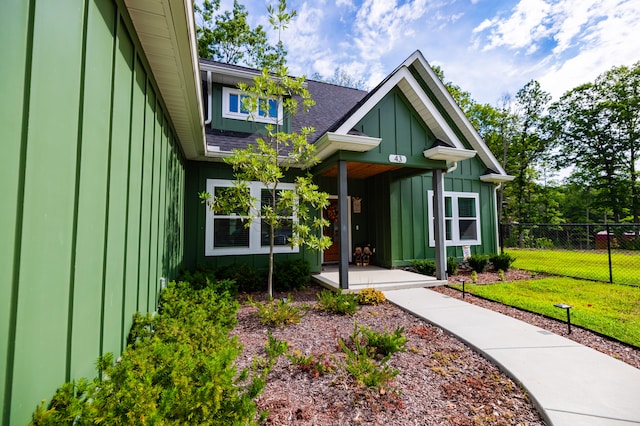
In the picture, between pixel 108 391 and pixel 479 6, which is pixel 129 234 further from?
pixel 479 6

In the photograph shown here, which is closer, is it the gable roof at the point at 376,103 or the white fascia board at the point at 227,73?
the gable roof at the point at 376,103

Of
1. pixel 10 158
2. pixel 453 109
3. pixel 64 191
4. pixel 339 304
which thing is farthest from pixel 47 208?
pixel 453 109

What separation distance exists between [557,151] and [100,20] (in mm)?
32200

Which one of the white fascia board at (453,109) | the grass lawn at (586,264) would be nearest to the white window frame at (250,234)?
the white fascia board at (453,109)

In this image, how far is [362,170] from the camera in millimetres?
8469

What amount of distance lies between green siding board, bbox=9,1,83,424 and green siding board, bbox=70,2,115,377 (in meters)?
0.11

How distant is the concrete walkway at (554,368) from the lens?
2336 mm

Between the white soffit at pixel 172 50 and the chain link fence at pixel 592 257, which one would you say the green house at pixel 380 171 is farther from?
the chain link fence at pixel 592 257

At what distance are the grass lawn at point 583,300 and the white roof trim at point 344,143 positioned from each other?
4.14 m

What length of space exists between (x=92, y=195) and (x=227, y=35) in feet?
64.9

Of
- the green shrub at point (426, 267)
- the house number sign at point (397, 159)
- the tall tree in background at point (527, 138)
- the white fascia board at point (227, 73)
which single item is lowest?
the green shrub at point (426, 267)

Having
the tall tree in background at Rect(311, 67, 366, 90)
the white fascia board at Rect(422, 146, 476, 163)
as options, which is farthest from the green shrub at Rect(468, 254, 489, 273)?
the tall tree in background at Rect(311, 67, 366, 90)

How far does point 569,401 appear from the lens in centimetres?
247

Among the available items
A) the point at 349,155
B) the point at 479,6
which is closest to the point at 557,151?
the point at 479,6
